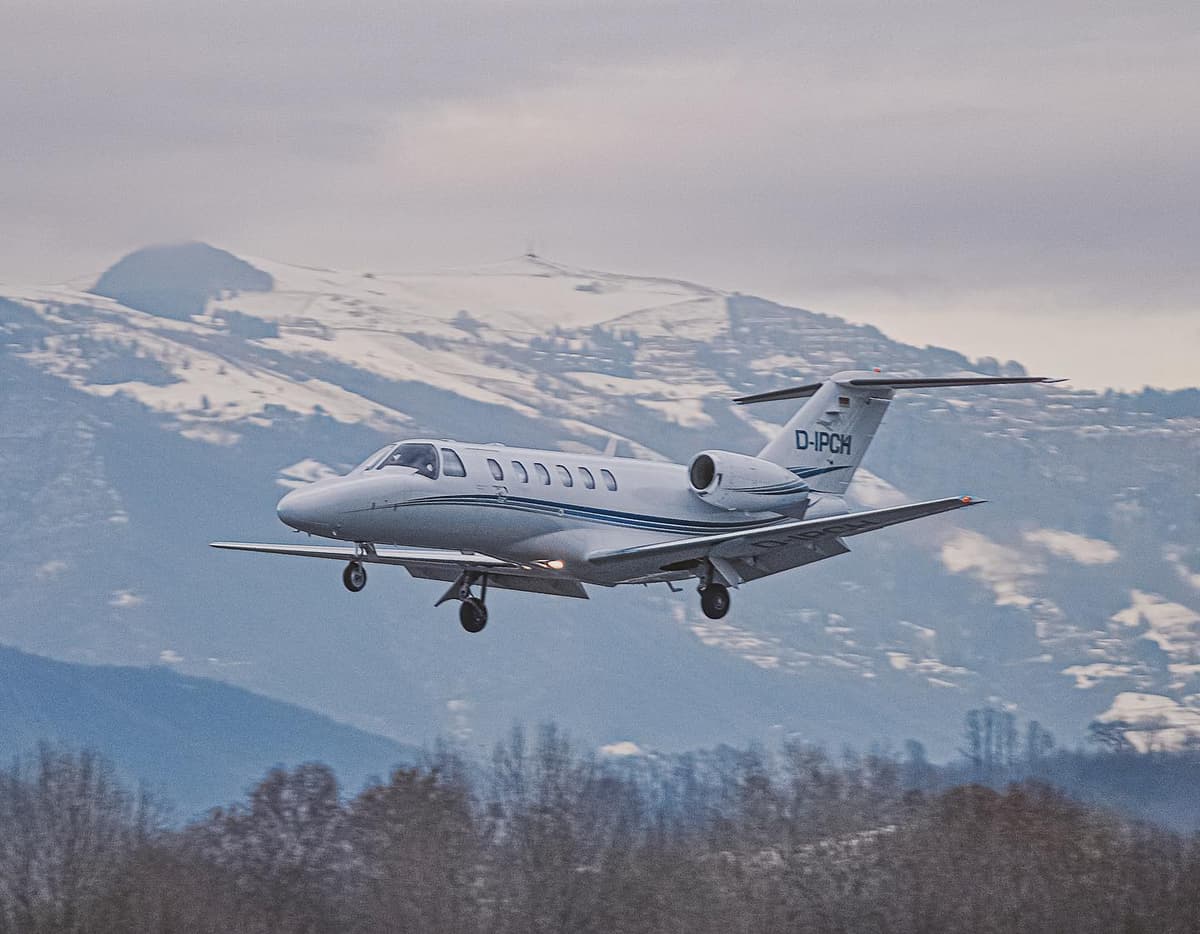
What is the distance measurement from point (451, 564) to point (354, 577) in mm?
4641

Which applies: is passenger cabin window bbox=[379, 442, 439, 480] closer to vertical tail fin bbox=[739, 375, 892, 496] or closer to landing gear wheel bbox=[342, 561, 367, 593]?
landing gear wheel bbox=[342, 561, 367, 593]

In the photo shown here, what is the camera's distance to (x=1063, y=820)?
2506 inches

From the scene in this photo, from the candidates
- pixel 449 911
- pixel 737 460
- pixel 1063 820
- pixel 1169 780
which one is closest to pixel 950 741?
pixel 1169 780

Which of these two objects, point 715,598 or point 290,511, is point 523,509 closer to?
point 715,598

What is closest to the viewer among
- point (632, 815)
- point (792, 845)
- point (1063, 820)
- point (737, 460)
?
point (737, 460)

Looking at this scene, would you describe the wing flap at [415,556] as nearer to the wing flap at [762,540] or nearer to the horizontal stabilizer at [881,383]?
the wing flap at [762,540]

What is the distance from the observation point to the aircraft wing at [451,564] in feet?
117

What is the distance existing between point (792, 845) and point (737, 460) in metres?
21.4

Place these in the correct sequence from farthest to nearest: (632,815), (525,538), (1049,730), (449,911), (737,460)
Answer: (1049,730), (632,815), (449,911), (737,460), (525,538)

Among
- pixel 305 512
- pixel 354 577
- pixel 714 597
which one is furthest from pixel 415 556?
pixel 714 597

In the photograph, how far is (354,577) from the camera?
32062 mm

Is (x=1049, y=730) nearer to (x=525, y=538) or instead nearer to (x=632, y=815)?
(x=632, y=815)

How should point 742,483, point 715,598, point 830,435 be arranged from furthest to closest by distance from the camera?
point 830,435, point 742,483, point 715,598

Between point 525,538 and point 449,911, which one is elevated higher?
point 525,538
